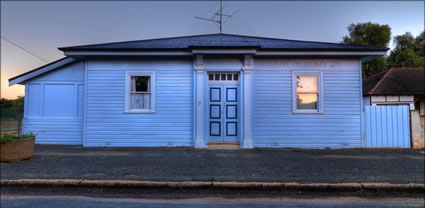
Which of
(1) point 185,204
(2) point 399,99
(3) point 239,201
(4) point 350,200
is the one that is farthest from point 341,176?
(2) point 399,99

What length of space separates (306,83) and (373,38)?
64.6 feet

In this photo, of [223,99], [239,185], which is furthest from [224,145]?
[239,185]

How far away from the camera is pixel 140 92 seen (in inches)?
358

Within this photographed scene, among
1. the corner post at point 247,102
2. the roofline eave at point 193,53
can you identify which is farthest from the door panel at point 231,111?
the roofline eave at point 193,53

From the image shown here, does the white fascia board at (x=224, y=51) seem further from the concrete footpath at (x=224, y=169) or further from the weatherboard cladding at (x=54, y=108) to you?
the weatherboard cladding at (x=54, y=108)

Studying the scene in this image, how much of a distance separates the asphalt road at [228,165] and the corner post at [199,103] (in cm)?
52

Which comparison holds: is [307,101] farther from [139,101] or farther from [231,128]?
[139,101]

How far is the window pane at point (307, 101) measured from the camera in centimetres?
919

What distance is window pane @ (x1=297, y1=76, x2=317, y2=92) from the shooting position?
9172mm

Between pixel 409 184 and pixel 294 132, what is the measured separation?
4513 mm

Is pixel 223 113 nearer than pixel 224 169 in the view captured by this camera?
No

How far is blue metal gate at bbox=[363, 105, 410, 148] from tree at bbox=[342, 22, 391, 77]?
16.9 metres

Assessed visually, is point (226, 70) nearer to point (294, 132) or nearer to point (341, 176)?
point (294, 132)

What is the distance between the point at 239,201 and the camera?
4.02m
